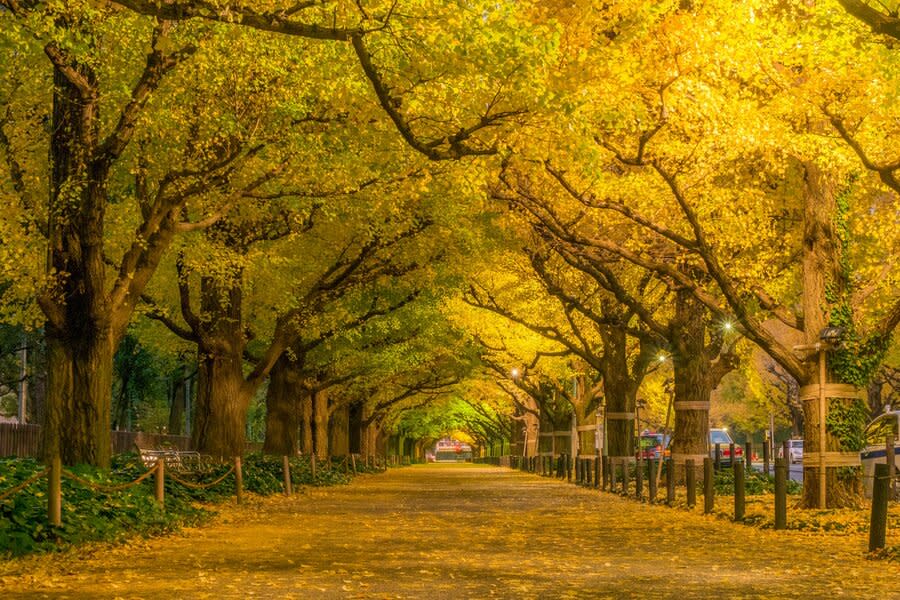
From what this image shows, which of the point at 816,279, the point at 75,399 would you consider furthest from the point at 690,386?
the point at 75,399

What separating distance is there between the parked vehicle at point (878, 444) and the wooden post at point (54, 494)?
792 inches

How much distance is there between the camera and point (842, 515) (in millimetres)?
21781

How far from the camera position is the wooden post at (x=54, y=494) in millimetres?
15164

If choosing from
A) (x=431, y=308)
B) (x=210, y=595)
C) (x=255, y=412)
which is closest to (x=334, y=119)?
(x=210, y=595)

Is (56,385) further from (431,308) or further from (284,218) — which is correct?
(431,308)

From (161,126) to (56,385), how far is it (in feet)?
14.7

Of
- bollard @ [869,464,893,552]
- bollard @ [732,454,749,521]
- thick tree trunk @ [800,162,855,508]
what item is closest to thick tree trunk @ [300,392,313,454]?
thick tree trunk @ [800,162,855,508]

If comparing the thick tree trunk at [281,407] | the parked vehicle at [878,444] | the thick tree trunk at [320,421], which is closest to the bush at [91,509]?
the thick tree trunk at [281,407]

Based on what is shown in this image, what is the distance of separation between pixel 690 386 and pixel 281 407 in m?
16.4

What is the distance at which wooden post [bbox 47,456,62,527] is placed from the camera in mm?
15164

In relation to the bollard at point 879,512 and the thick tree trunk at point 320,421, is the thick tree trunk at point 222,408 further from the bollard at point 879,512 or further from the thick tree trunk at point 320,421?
the thick tree trunk at point 320,421

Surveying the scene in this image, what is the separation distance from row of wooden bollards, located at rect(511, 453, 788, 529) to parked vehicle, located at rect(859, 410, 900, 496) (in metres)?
3.37

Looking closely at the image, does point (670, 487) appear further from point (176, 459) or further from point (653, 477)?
point (176, 459)

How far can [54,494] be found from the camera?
15.2 meters
